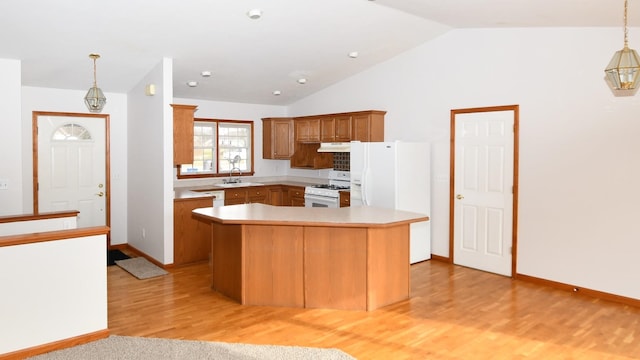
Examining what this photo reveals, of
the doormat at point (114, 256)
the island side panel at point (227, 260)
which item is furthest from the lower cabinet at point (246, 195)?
the island side panel at point (227, 260)

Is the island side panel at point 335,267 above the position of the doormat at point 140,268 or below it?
above

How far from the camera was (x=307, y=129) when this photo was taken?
26.1ft

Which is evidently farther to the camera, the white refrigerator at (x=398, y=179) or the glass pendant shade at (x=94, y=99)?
the white refrigerator at (x=398, y=179)

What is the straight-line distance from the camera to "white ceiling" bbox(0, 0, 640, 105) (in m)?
4.26

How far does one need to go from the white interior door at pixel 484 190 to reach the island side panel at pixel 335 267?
220 centimetres

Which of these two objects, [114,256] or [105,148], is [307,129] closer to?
[105,148]

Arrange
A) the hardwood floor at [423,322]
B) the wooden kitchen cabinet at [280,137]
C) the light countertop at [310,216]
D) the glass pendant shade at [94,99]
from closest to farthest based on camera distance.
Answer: the hardwood floor at [423,322], the light countertop at [310,216], the glass pendant shade at [94,99], the wooden kitchen cabinet at [280,137]

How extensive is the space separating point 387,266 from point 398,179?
1.74 meters

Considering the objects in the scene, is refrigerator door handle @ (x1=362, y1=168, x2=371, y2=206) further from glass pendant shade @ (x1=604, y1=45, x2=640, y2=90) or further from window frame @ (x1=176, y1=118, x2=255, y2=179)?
glass pendant shade @ (x1=604, y1=45, x2=640, y2=90)

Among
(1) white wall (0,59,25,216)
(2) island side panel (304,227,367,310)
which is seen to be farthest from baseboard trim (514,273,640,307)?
(1) white wall (0,59,25,216)

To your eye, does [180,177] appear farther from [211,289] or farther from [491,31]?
[491,31]

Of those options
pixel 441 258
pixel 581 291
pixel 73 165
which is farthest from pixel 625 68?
pixel 73 165

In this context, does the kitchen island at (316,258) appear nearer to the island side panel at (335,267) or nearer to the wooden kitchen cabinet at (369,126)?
the island side panel at (335,267)

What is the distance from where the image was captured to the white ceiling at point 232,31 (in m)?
4.26
